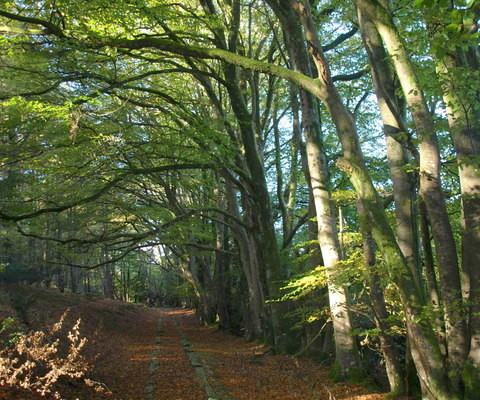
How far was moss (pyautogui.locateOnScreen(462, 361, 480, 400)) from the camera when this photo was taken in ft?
16.4

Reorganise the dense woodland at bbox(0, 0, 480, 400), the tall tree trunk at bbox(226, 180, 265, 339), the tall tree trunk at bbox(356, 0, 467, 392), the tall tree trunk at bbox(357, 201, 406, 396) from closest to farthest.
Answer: the dense woodland at bbox(0, 0, 480, 400), the tall tree trunk at bbox(356, 0, 467, 392), the tall tree trunk at bbox(357, 201, 406, 396), the tall tree trunk at bbox(226, 180, 265, 339)

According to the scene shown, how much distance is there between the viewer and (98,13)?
8.77 metres

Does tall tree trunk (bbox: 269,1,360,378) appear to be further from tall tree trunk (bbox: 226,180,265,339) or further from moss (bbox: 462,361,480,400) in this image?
tall tree trunk (bbox: 226,180,265,339)

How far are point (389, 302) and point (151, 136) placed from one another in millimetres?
8181

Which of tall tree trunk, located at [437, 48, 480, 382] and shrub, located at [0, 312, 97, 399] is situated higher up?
tall tree trunk, located at [437, 48, 480, 382]

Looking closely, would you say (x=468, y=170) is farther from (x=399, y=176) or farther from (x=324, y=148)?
(x=324, y=148)

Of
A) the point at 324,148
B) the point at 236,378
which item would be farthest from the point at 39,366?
the point at 324,148

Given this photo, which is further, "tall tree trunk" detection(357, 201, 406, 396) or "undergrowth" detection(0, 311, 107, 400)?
"tall tree trunk" detection(357, 201, 406, 396)

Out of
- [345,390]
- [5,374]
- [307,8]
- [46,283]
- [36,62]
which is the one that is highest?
[36,62]

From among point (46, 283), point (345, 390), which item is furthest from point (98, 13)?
point (46, 283)

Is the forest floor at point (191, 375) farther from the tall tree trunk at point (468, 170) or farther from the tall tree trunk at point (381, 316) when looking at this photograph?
the tall tree trunk at point (468, 170)

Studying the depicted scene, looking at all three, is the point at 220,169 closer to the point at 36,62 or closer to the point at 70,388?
the point at 36,62

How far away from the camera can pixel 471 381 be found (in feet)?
16.6

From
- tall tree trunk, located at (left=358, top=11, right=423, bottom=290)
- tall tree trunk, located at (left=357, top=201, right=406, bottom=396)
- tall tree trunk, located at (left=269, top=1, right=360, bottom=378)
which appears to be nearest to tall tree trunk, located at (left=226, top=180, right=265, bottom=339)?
tall tree trunk, located at (left=269, top=1, right=360, bottom=378)
